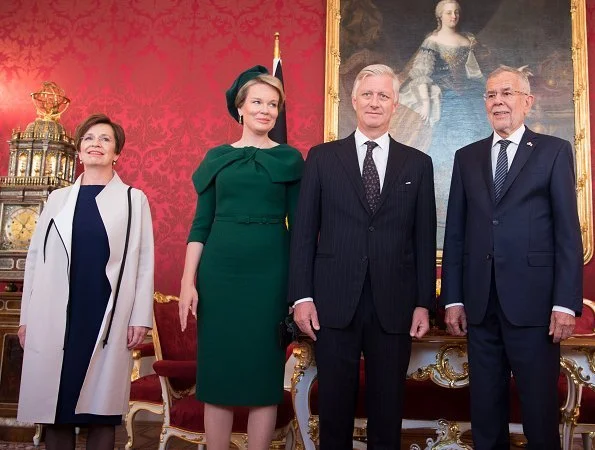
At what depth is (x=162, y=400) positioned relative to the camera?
3123mm

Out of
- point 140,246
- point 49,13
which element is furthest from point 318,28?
point 140,246

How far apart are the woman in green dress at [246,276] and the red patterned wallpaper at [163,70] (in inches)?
98.7

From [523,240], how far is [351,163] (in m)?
0.68

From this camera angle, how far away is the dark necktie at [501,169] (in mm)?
2164

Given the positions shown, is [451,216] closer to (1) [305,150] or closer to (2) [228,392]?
(2) [228,392]

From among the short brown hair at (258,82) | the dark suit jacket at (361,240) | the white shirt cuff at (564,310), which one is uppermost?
the short brown hair at (258,82)

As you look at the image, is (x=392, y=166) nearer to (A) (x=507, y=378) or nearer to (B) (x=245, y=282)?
(B) (x=245, y=282)

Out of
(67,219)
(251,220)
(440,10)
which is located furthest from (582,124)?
(67,219)

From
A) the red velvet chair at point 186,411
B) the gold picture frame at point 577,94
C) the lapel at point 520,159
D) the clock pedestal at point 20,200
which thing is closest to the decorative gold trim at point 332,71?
the gold picture frame at point 577,94

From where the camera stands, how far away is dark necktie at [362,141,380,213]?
2.10 m

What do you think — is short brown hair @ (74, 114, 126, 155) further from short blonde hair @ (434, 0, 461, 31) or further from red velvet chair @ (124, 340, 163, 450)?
short blonde hair @ (434, 0, 461, 31)

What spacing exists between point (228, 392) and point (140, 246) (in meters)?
0.70

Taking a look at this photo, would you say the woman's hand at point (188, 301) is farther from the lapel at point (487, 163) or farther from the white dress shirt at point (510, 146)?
the lapel at point (487, 163)

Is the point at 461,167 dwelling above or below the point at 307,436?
above
